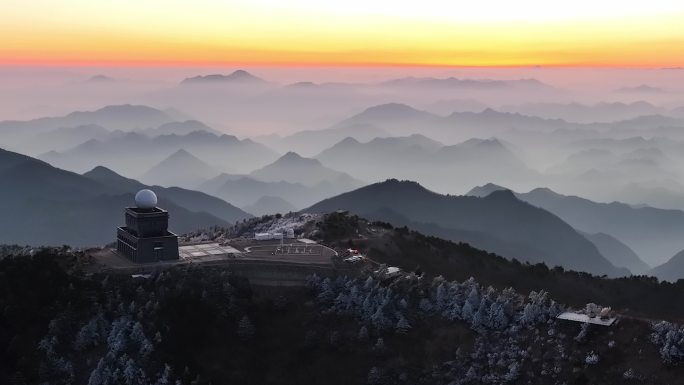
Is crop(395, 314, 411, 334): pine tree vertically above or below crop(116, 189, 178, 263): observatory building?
below

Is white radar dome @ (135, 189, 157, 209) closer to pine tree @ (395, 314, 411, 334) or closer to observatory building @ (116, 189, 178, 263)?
observatory building @ (116, 189, 178, 263)

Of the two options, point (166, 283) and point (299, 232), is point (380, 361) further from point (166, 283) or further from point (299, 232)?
point (299, 232)

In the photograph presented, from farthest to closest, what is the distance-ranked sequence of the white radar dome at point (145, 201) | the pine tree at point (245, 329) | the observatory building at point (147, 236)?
the white radar dome at point (145, 201), the observatory building at point (147, 236), the pine tree at point (245, 329)

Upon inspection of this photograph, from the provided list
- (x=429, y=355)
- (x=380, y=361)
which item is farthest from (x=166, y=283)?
(x=429, y=355)

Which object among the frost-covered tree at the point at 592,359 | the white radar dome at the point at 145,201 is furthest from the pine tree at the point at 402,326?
the white radar dome at the point at 145,201

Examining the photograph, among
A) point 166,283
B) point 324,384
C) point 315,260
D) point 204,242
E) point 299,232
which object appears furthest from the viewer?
point 299,232

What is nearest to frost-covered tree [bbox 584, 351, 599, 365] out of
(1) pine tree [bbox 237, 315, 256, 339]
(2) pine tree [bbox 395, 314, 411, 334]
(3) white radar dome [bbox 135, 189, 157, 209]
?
(2) pine tree [bbox 395, 314, 411, 334]

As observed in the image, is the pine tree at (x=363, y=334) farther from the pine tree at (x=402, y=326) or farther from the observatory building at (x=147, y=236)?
the observatory building at (x=147, y=236)

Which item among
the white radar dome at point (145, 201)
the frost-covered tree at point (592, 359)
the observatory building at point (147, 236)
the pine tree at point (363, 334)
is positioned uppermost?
the white radar dome at point (145, 201)
